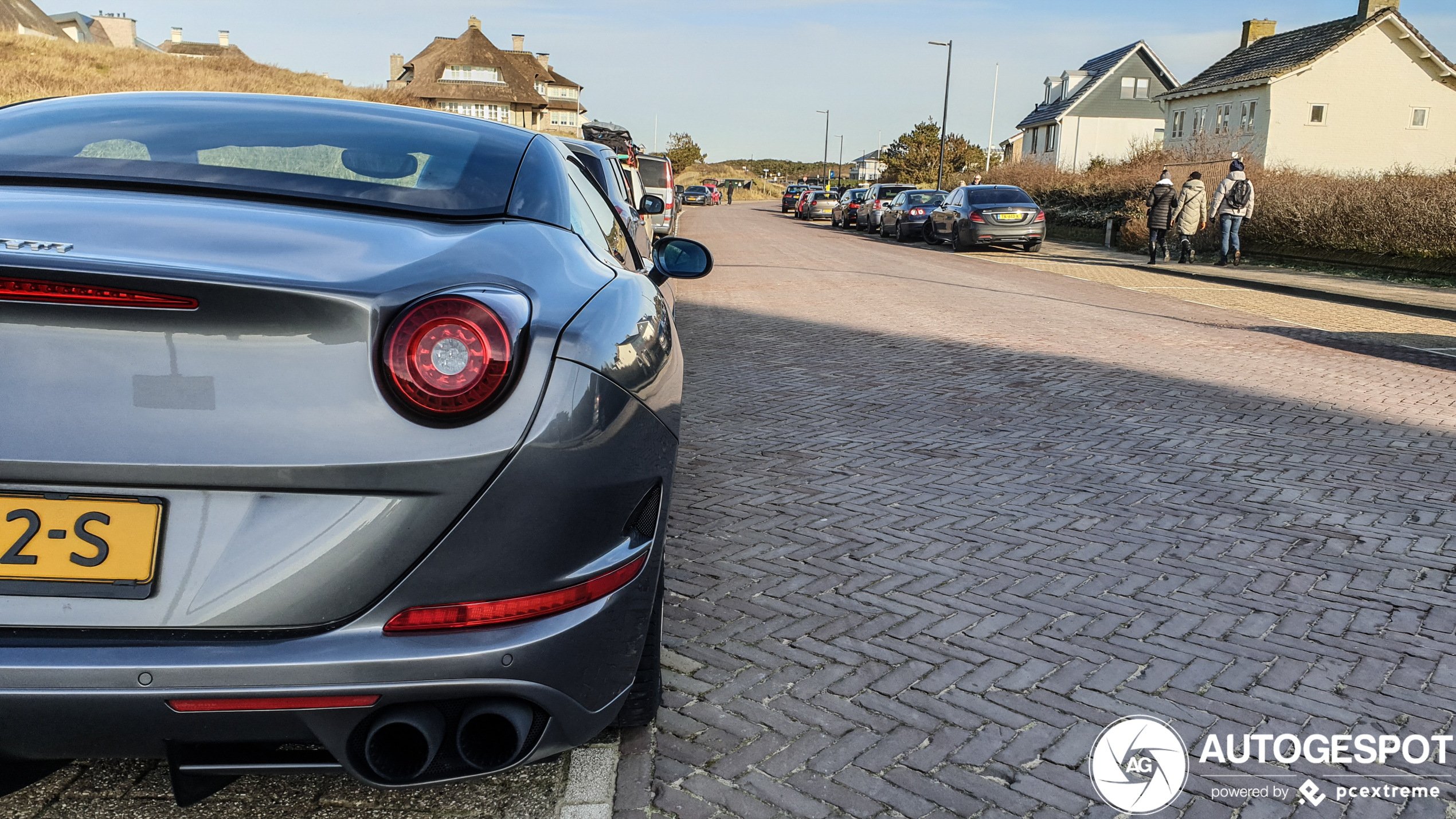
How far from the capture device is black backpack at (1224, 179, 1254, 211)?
18.9 metres

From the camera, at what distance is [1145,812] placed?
8.19ft

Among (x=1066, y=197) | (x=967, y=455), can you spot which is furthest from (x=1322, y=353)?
(x=1066, y=197)

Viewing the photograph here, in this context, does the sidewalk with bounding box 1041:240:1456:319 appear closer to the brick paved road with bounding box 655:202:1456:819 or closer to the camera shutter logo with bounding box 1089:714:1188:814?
the brick paved road with bounding box 655:202:1456:819

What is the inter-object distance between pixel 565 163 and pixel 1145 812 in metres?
2.33

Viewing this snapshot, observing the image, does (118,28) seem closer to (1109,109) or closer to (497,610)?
(1109,109)

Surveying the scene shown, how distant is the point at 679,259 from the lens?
4262 mm

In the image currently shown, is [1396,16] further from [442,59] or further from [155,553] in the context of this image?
[442,59]

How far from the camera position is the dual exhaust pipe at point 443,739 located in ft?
6.17

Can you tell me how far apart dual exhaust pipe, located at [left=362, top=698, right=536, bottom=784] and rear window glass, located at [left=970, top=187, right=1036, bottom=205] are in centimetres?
2441

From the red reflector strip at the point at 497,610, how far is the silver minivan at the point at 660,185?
64.1 ft

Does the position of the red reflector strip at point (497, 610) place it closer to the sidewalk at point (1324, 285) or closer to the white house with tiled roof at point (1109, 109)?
the sidewalk at point (1324, 285)

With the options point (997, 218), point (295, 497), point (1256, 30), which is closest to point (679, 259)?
point (295, 497)

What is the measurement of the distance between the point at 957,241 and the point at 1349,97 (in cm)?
2976

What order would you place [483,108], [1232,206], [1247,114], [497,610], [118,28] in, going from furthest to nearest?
[118,28] → [483,108] → [1247,114] → [1232,206] → [497,610]
